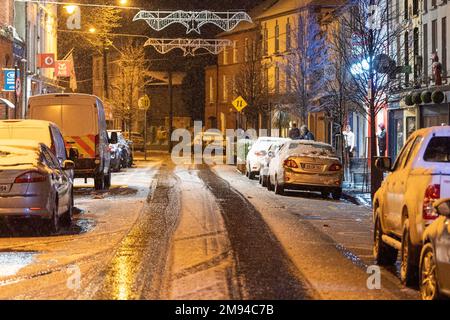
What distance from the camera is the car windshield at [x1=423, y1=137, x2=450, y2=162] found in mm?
11008

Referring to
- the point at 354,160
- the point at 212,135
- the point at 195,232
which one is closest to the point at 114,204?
the point at 195,232

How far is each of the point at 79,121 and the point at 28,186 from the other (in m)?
11.1

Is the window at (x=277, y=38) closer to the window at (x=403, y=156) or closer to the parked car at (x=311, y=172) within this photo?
the parked car at (x=311, y=172)

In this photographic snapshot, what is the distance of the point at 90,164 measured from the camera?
25.5 m

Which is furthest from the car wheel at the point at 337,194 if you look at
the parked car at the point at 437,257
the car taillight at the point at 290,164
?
the parked car at the point at 437,257

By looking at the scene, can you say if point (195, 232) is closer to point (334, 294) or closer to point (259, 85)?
point (334, 294)

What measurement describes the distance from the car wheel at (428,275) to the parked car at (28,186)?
736cm

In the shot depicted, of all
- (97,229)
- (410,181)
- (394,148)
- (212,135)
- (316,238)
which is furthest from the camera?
(212,135)

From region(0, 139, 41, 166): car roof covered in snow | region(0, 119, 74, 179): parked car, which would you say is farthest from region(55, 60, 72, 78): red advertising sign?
region(0, 139, 41, 166): car roof covered in snow

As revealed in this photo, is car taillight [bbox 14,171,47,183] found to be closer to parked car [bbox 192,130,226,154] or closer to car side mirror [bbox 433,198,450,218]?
car side mirror [bbox 433,198,450,218]

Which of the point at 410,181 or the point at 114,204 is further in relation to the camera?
the point at 114,204

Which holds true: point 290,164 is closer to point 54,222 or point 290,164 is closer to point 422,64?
point 54,222

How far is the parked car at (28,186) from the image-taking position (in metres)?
14.6
